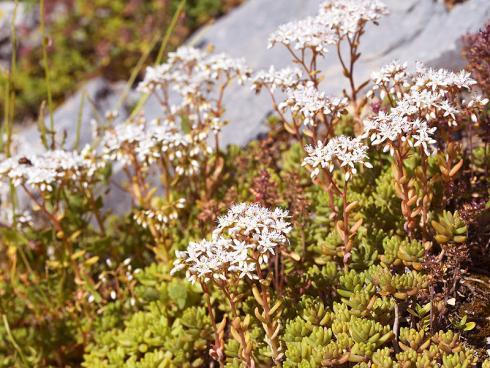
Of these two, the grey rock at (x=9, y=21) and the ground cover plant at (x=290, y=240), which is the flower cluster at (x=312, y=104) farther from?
the grey rock at (x=9, y=21)

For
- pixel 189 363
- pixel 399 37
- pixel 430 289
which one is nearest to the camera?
pixel 430 289

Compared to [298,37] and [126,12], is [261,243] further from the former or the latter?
[126,12]

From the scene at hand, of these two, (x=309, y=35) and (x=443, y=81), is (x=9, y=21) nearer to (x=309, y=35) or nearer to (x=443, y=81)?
(x=309, y=35)

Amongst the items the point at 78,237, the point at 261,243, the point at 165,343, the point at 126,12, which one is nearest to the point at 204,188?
the point at 78,237

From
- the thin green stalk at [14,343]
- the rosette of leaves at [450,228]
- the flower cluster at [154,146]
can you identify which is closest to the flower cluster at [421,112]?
the rosette of leaves at [450,228]

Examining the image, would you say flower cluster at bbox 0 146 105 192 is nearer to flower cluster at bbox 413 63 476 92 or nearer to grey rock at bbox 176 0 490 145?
grey rock at bbox 176 0 490 145
